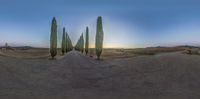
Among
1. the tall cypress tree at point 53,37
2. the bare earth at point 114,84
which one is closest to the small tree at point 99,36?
the tall cypress tree at point 53,37

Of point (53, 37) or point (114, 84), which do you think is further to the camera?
point (53, 37)

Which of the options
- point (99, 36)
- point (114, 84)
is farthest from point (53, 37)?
point (114, 84)

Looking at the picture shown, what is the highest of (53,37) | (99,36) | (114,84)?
(99,36)

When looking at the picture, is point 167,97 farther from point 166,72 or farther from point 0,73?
point 0,73

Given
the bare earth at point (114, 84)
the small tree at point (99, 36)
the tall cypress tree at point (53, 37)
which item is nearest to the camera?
the bare earth at point (114, 84)

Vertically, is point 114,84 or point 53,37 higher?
point 53,37

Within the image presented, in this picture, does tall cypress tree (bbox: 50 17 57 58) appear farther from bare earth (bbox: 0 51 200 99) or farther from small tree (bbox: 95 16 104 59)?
bare earth (bbox: 0 51 200 99)

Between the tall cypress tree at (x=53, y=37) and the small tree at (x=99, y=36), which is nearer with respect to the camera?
the small tree at (x=99, y=36)

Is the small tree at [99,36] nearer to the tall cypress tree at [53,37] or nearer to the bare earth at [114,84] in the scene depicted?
the tall cypress tree at [53,37]

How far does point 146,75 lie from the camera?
1675cm

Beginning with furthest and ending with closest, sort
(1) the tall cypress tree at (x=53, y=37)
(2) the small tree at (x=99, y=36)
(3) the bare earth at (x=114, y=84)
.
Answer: (1) the tall cypress tree at (x=53, y=37)
(2) the small tree at (x=99, y=36)
(3) the bare earth at (x=114, y=84)

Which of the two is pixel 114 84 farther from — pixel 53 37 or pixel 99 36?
pixel 53 37

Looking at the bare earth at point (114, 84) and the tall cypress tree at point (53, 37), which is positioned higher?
the tall cypress tree at point (53, 37)

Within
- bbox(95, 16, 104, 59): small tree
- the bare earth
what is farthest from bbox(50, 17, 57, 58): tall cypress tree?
the bare earth
